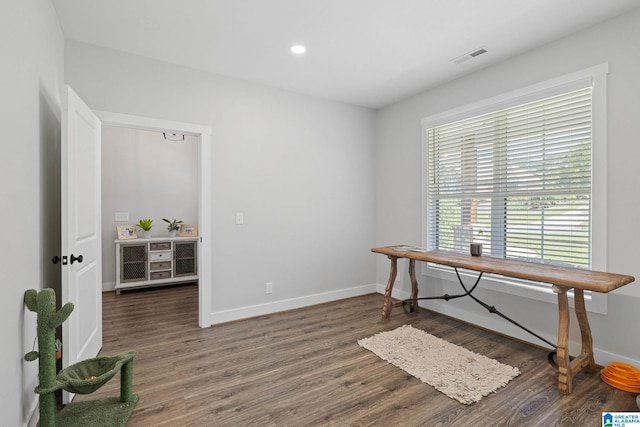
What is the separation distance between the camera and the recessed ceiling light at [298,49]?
9.04ft

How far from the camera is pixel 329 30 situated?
99.3 inches

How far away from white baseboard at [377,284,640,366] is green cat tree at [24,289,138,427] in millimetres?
3001

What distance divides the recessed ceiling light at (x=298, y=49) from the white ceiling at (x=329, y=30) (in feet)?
0.17

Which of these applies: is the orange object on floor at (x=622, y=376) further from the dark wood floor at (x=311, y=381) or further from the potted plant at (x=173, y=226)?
the potted plant at (x=173, y=226)

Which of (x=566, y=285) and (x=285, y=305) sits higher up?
(x=566, y=285)

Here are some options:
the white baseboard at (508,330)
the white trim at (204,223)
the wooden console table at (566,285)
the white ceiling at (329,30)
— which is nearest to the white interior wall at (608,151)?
the white baseboard at (508,330)

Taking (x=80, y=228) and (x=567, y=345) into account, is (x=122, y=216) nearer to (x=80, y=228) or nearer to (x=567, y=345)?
(x=80, y=228)

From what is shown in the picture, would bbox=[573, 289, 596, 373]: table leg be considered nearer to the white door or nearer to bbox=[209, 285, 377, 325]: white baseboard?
bbox=[209, 285, 377, 325]: white baseboard

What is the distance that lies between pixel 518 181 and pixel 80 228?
358 cm

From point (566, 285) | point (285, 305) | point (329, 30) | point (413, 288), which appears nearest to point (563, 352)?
point (566, 285)

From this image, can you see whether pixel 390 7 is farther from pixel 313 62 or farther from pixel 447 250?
pixel 447 250

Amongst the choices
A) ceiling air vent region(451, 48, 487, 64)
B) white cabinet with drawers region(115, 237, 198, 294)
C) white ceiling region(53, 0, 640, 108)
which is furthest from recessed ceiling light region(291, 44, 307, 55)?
white cabinet with drawers region(115, 237, 198, 294)

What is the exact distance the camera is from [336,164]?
4.19 m

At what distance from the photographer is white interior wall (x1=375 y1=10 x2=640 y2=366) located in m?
2.27
